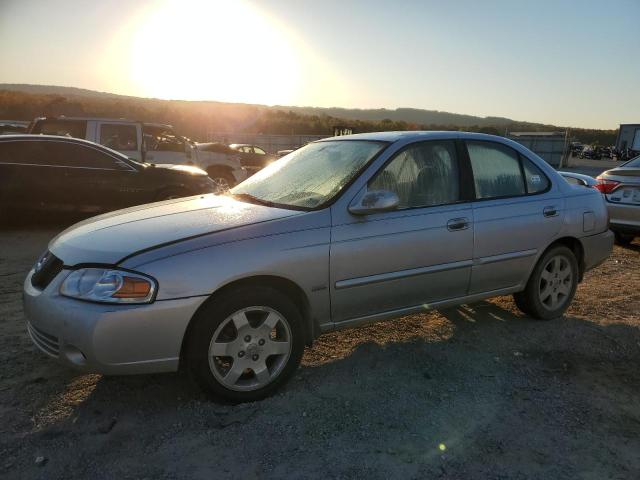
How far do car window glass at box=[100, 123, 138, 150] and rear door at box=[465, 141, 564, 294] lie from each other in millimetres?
8516

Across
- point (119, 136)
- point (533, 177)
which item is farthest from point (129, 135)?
point (533, 177)

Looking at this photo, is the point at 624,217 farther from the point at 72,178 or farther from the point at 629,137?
the point at 629,137

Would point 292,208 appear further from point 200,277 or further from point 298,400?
point 298,400

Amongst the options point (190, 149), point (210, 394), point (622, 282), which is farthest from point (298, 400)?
point (190, 149)

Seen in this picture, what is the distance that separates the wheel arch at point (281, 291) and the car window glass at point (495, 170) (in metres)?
1.67

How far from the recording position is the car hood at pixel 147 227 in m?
2.84

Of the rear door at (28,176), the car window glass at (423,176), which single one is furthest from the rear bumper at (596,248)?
the rear door at (28,176)

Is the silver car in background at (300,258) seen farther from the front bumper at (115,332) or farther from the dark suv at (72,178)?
the dark suv at (72,178)

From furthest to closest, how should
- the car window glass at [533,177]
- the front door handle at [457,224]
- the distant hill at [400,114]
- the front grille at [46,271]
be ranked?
the distant hill at [400,114], the car window glass at [533,177], the front door handle at [457,224], the front grille at [46,271]

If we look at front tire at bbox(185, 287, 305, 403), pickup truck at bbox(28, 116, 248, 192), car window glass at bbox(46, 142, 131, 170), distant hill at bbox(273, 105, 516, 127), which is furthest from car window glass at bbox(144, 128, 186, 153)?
distant hill at bbox(273, 105, 516, 127)

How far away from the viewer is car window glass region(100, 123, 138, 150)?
33.6 ft

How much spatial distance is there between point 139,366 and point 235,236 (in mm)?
881

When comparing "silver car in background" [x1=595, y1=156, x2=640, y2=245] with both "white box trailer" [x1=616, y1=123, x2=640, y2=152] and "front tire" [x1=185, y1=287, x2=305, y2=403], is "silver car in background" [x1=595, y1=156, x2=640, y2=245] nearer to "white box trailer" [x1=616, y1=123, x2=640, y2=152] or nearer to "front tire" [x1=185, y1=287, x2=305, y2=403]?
"front tire" [x1=185, y1=287, x2=305, y2=403]

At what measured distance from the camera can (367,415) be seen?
288 centimetres
